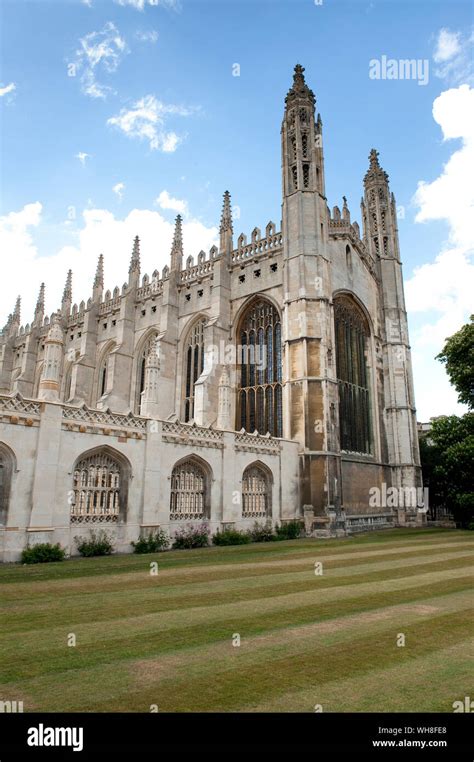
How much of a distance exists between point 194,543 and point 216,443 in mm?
3945

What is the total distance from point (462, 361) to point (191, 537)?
19913mm

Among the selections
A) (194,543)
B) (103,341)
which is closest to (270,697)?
(194,543)

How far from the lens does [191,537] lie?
56.7 ft

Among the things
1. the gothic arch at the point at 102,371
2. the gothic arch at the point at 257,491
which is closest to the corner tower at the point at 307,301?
the gothic arch at the point at 257,491

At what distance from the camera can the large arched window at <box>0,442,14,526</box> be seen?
1271 cm

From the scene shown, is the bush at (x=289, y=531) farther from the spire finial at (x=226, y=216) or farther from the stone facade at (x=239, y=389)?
the spire finial at (x=226, y=216)

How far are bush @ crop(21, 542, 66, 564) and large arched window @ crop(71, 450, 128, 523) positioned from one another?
120 cm

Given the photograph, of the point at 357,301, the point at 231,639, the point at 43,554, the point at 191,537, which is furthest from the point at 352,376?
the point at 231,639

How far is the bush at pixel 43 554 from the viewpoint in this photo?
496 inches

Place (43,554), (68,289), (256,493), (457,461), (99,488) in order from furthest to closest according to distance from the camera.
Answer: (68,289), (457,461), (256,493), (99,488), (43,554)

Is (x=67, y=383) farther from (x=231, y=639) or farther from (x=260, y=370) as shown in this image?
(x=231, y=639)

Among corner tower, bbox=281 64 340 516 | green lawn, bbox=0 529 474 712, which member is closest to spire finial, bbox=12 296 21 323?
corner tower, bbox=281 64 340 516

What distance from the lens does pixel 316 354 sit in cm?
2612
